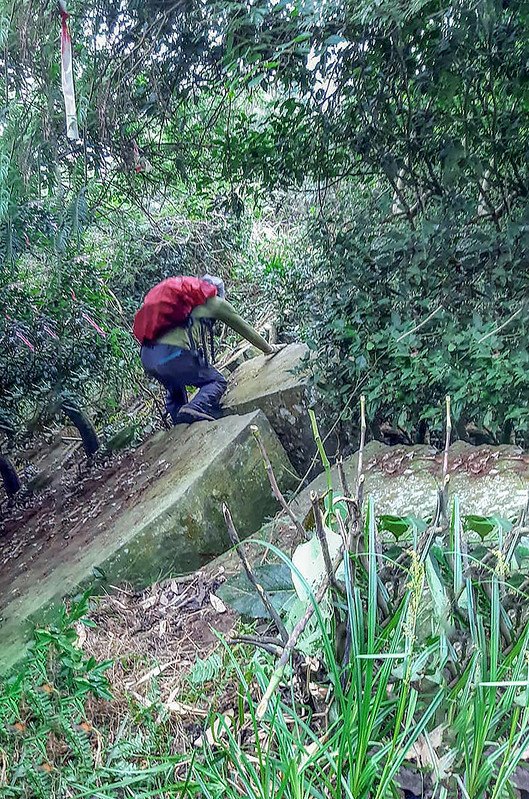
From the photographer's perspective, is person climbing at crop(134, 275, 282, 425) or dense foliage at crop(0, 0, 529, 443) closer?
dense foliage at crop(0, 0, 529, 443)

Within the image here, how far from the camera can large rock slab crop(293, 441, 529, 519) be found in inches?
113

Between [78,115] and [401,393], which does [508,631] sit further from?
[78,115]

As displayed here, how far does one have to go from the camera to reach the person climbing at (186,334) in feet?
17.0

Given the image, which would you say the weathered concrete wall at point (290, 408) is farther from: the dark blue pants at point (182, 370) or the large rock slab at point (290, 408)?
the dark blue pants at point (182, 370)

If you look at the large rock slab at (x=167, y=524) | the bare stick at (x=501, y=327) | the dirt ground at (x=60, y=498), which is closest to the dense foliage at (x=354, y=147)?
the bare stick at (x=501, y=327)

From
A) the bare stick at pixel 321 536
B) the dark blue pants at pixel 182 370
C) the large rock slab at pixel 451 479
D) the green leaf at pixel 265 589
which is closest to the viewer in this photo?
the bare stick at pixel 321 536

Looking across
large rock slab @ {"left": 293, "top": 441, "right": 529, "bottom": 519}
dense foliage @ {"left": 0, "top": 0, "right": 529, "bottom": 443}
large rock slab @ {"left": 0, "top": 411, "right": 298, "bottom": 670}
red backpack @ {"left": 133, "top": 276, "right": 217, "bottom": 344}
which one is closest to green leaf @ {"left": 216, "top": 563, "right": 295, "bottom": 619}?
large rock slab @ {"left": 293, "top": 441, "right": 529, "bottom": 519}

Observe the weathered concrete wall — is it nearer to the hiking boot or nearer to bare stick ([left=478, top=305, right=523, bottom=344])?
the hiking boot

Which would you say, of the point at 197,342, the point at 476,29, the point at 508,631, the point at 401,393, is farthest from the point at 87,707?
the point at 197,342

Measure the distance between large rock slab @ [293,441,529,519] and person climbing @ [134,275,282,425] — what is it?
186 centimetres

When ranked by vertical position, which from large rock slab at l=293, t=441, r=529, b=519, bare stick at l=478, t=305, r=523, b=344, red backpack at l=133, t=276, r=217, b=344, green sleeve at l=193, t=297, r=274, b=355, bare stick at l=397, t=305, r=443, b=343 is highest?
red backpack at l=133, t=276, r=217, b=344

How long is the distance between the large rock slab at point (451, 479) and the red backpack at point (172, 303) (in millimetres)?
2254

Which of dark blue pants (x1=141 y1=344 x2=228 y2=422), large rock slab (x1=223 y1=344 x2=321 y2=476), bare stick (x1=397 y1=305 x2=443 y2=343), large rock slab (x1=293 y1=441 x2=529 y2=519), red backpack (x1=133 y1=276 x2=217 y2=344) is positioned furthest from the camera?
dark blue pants (x1=141 y1=344 x2=228 y2=422)

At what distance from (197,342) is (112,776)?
3.90 metres
